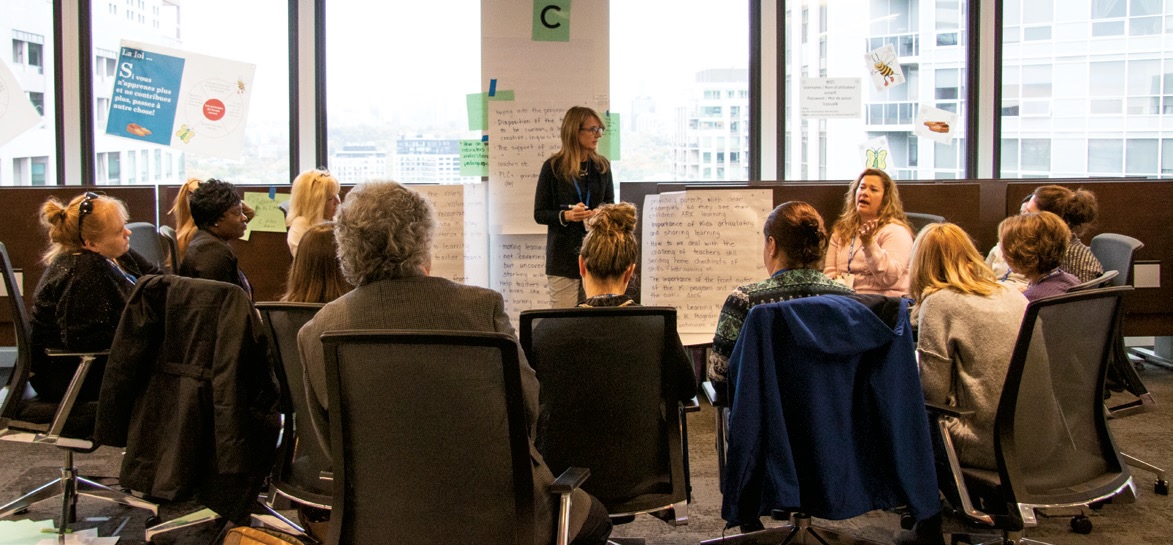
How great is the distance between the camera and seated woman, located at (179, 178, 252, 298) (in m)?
3.45

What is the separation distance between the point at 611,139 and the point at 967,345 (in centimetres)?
307

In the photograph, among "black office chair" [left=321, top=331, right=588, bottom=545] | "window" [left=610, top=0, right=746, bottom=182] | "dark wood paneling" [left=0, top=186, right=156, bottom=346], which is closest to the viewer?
"black office chair" [left=321, top=331, right=588, bottom=545]

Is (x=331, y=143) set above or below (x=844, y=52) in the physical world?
below

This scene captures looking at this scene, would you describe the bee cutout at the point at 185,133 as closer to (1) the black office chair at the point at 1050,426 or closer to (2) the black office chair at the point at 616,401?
(2) the black office chair at the point at 616,401

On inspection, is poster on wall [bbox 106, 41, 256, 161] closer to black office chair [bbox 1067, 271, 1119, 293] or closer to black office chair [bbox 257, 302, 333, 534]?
black office chair [bbox 257, 302, 333, 534]

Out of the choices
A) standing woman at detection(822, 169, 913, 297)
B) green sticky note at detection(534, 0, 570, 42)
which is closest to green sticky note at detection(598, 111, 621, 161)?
green sticky note at detection(534, 0, 570, 42)

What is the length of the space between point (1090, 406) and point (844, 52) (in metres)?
3.74

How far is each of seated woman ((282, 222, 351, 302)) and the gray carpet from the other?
1.10 m

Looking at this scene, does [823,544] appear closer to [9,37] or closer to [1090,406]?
[1090,406]

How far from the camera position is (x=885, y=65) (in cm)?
591

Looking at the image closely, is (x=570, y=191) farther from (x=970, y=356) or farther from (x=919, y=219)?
(x=970, y=356)

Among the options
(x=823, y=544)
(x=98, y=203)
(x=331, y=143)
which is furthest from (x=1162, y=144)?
(x=98, y=203)

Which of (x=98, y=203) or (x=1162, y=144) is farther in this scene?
(x=1162, y=144)

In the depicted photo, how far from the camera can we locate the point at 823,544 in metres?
2.78
